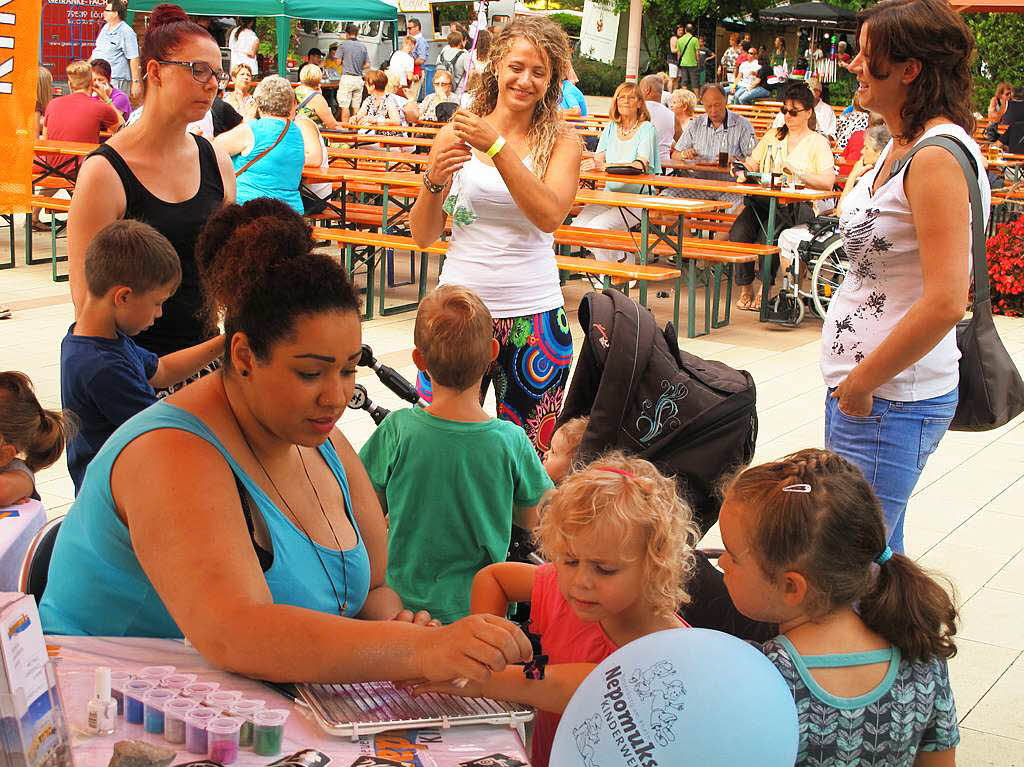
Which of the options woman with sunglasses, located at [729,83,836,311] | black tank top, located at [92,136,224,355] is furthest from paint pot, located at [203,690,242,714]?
woman with sunglasses, located at [729,83,836,311]

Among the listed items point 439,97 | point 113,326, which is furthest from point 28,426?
point 439,97

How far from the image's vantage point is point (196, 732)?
Answer: 5.46 ft

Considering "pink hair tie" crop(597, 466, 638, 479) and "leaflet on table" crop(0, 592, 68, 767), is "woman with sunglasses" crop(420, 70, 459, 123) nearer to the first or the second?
"pink hair tie" crop(597, 466, 638, 479)

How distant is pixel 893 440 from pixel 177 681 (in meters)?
1.74

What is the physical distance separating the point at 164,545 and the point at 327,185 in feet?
30.0

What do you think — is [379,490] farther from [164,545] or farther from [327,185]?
[327,185]

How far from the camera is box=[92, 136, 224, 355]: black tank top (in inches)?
138

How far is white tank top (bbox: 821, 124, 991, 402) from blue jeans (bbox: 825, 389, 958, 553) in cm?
3

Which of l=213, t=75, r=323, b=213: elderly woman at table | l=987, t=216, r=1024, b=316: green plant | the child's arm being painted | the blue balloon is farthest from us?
l=987, t=216, r=1024, b=316: green plant

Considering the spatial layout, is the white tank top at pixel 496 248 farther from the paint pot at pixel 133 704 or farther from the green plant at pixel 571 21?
the green plant at pixel 571 21

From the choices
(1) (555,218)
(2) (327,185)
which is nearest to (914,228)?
(1) (555,218)

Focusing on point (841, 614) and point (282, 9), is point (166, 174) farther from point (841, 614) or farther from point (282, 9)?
point (282, 9)

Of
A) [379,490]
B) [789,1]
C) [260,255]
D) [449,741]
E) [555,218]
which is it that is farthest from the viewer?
[789,1]

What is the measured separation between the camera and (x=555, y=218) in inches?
150
